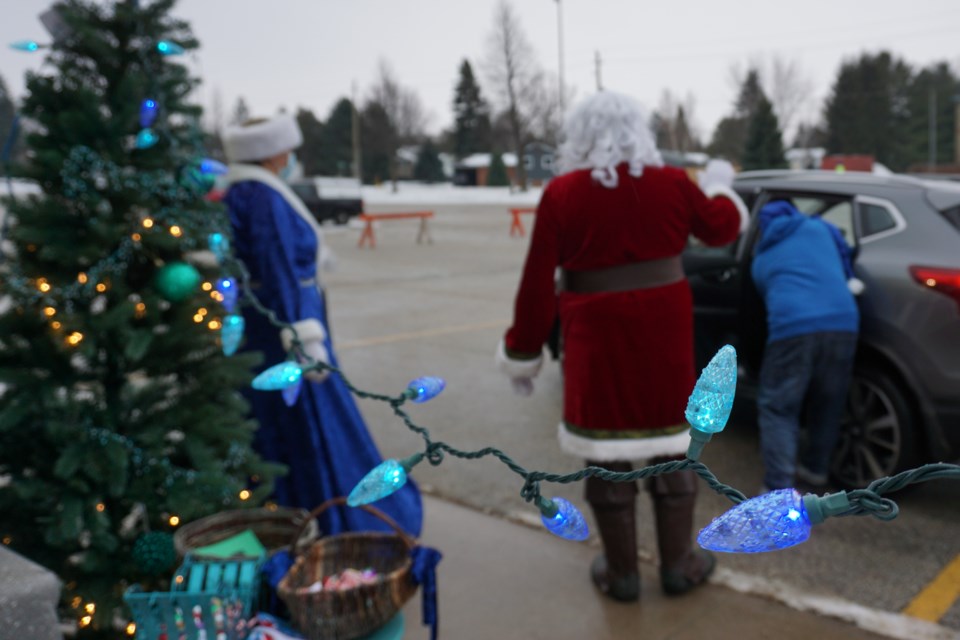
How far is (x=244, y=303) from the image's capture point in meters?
3.21

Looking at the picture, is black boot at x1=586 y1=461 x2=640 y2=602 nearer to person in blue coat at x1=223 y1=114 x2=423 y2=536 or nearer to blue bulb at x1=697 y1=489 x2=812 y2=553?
person in blue coat at x1=223 y1=114 x2=423 y2=536

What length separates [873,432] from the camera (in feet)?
13.2

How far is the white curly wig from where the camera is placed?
2969 mm

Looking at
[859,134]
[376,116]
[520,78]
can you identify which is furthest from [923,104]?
[376,116]

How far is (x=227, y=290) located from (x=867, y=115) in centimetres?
5201

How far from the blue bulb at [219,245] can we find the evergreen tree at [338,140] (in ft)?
219

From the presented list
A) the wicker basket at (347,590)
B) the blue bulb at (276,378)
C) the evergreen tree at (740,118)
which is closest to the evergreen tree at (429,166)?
the evergreen tree at (740,118)

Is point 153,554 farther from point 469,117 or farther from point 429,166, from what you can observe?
point 469,117

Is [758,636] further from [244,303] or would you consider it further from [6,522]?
[6,522]

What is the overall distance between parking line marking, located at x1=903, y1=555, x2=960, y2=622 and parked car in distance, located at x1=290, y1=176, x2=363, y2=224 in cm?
2624

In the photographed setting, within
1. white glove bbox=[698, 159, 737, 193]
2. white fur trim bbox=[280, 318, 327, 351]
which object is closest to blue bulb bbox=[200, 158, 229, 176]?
white fur trim bbox=[280, 318, 327, 351]

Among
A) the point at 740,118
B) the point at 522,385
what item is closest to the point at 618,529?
the point at 522,385

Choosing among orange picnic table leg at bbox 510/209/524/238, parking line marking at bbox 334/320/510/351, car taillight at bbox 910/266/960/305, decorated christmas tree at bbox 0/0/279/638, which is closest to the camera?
decorated christmas tree at bbox 0/0/279/638

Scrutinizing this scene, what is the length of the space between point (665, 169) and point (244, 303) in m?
1.69
